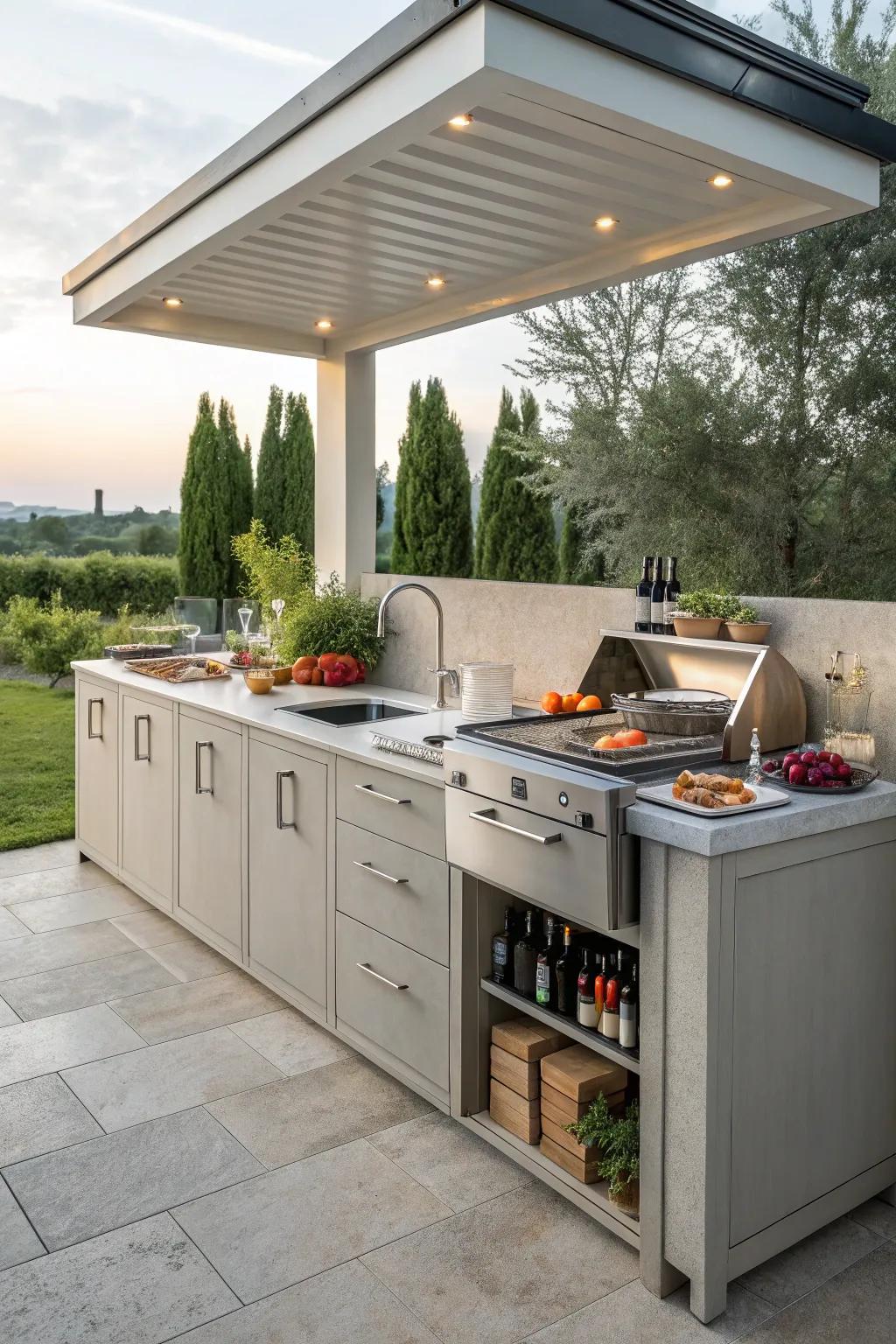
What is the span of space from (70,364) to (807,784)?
20.1 ft

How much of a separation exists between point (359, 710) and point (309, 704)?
21cm

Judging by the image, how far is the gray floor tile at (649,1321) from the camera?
6.21ft

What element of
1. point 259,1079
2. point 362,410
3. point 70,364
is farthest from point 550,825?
point 70,364

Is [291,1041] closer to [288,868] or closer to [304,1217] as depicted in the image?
[288,868]

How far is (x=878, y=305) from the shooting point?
285 inches

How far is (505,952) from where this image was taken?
8.20 ft

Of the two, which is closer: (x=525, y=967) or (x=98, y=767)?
(x=525, y=967)

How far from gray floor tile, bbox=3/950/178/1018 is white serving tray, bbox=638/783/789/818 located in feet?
7.24

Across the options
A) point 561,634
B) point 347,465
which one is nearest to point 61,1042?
point 561,634

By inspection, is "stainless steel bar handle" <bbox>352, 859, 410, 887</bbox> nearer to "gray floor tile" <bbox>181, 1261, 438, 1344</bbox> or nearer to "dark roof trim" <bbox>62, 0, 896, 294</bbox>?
"gray floor tile" <bbox>181, 1261, 438, 1344</bbox>

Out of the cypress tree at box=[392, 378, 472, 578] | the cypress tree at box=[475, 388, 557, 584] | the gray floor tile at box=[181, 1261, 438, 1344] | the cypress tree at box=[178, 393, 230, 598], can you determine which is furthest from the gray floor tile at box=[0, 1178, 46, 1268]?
the cypress tree at box=[475, 388, 557, 584]

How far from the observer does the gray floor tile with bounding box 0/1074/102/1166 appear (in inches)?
100

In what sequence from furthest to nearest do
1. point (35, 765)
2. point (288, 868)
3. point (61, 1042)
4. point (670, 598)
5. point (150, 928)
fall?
point (35, 765) → point (150, 928) → point (288, 868) → point (61, 1042) → point (670, 598)

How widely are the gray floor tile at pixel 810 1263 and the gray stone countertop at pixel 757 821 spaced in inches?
36.3
